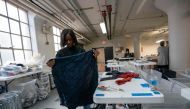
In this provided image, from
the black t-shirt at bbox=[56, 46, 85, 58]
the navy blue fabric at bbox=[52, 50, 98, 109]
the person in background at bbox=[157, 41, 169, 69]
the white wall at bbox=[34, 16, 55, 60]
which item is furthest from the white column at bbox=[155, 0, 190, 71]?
the white wall at bbox=[34, 16, 55, 60]

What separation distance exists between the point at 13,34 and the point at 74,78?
3.89 meters


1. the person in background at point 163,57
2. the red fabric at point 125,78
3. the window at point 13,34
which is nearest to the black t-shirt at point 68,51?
the red fabric at point 125,78

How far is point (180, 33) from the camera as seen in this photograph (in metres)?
4.08

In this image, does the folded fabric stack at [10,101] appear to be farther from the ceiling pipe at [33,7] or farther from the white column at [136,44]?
the white column at [136,44]

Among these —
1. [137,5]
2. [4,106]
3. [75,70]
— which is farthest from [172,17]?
[4,106]

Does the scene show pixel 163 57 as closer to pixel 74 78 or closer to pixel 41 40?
pixel 41 40

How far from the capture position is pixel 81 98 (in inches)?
56.9

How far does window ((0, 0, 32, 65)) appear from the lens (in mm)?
3920

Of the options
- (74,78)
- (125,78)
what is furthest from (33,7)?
(125,78)

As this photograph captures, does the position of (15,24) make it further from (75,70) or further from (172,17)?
(172,17)

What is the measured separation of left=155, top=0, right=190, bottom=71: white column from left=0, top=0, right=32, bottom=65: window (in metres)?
4.91

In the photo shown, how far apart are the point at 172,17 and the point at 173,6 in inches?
12.7

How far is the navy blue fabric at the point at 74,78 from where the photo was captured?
1.42m

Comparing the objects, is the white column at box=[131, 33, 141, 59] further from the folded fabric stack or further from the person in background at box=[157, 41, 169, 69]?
the folded fabric stack
